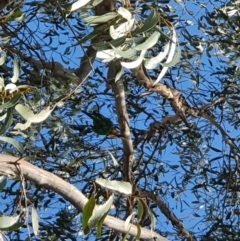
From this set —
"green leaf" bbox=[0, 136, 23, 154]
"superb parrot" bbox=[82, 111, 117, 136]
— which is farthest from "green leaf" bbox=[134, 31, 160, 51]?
"superb parrot" bbox=[82, 111, 117, 136]

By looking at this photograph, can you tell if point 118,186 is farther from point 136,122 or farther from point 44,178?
point 136,122

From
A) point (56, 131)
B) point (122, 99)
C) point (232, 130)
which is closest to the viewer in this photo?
point (122, 99)

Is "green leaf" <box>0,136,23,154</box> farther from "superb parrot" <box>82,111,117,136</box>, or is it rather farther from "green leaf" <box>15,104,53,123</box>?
"superb parrot" <box>82,111,117,136</box>

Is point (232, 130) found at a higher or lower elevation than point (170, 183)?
higher

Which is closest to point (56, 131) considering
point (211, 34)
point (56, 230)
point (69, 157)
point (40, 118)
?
point (69, 157)

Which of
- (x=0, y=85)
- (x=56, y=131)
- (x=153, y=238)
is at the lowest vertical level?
(x=153, y=238)

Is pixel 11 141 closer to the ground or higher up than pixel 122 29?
closer to the ground

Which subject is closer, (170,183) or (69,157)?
(69,157)

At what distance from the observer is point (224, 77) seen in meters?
3.16

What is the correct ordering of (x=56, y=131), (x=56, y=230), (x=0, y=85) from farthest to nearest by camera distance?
(x=56, y=230) < (x=56, y=131) < (x=0, y=85)

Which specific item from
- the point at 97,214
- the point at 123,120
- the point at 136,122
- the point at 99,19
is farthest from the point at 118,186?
the point at 136,122

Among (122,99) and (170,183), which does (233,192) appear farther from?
(122,99)

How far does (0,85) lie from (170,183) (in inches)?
67.2

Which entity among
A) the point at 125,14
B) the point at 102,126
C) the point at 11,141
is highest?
the point at 102,126
